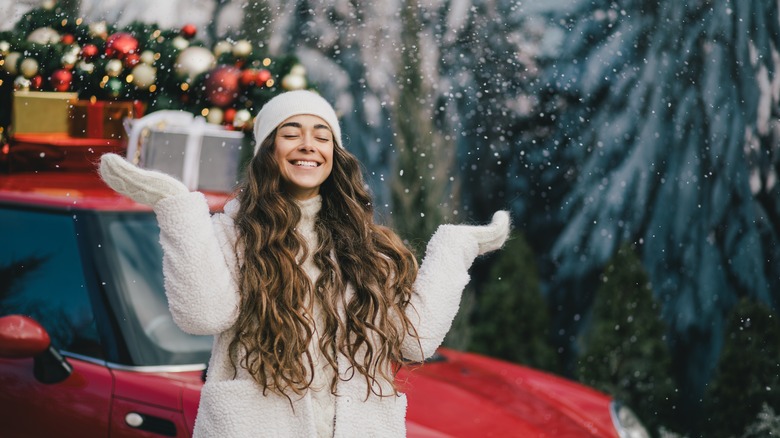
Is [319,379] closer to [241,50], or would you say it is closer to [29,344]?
[29,344]

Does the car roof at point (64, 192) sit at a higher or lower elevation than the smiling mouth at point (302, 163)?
lower

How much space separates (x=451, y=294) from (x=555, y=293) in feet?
18.5

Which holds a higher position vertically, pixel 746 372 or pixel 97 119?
pixel 97 119

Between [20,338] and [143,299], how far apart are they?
0.43m

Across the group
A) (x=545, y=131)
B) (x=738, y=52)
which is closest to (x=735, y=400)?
(x=738, y=52)

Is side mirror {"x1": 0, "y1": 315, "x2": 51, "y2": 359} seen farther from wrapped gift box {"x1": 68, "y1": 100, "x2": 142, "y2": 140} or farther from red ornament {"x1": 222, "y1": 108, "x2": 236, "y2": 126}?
red ornament {"x1": 222, "y1": 108, "x2": 236, "y2": 126}

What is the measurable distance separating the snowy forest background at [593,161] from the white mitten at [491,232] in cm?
220

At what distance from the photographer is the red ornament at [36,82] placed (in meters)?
3.39

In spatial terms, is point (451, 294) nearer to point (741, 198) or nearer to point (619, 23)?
point (741, 198)

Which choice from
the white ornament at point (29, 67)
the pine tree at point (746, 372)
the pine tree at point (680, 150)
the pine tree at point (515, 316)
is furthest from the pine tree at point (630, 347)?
the white ornament at point (29, 67)

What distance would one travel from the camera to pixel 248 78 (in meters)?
3.68

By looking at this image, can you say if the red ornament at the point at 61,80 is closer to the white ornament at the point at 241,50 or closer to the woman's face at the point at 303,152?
the white ornament at the point at 241,50

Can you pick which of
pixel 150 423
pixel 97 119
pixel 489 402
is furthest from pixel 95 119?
pixel 489 402

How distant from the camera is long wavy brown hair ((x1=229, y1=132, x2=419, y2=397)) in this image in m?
1.90
